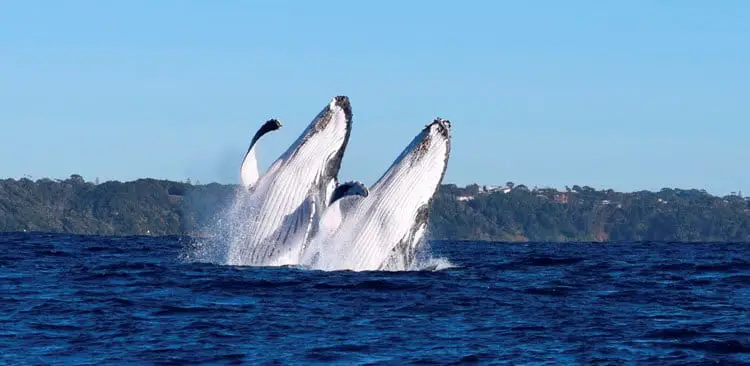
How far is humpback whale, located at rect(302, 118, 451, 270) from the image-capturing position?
25562mm

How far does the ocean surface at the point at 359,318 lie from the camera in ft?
60.2

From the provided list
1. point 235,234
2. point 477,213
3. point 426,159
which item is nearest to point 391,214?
point 426,159

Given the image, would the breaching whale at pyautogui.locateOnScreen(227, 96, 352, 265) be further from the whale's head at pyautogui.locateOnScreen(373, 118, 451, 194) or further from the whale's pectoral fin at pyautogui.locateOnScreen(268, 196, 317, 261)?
the whale's head at pyautogui.locateOnScreen(373, 118, 451, 194)

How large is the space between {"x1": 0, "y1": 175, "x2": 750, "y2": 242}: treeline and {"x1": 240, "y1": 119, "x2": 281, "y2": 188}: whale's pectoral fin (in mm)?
117448

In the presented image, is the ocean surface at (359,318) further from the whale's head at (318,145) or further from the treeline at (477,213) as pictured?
the treeline at (477,213)

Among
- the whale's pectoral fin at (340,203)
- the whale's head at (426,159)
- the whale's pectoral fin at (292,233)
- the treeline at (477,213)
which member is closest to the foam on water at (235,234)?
the whale's pectoral fin at (292,233)

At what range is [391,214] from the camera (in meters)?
25.6

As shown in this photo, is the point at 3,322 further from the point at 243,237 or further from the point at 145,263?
the point at 145,263

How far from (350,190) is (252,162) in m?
2.63

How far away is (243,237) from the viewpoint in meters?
27.2

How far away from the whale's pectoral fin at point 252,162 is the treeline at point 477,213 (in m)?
117

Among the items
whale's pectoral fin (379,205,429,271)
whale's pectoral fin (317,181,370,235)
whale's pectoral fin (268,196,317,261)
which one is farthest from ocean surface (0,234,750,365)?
whale's pectoral fin (317,181,370,235)

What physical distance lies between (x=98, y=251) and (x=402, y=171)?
19.9 m

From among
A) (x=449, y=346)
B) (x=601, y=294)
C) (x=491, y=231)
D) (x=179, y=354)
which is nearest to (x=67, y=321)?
(x=179, y=354)
